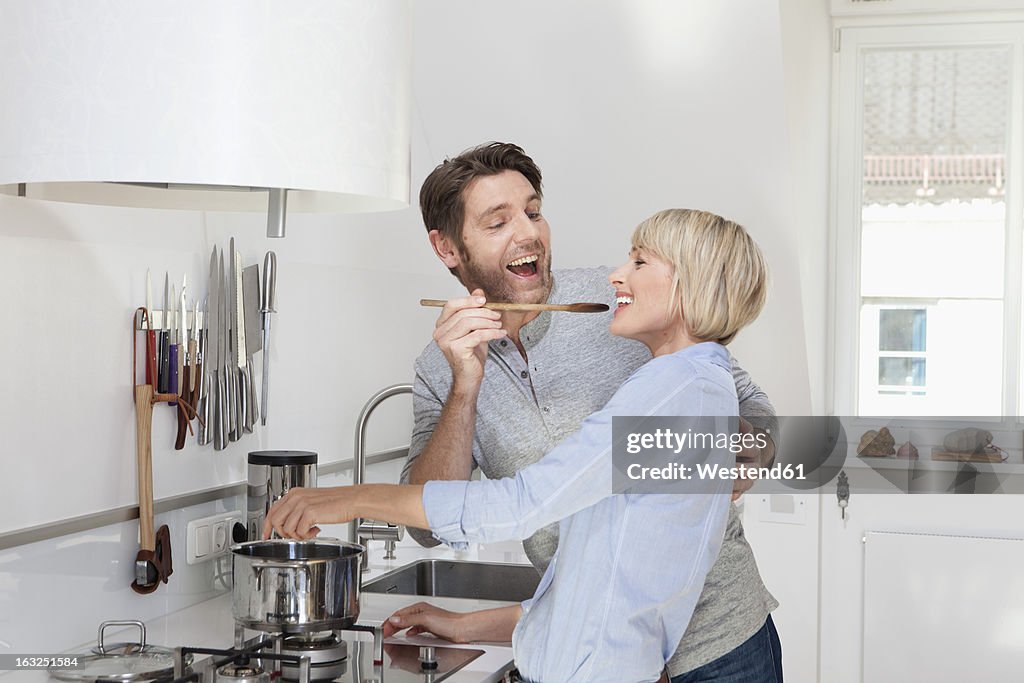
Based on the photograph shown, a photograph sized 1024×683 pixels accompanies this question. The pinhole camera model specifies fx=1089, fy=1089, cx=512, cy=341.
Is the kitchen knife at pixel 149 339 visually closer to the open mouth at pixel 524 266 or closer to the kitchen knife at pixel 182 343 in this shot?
the kitchen knife at pixel 182 343

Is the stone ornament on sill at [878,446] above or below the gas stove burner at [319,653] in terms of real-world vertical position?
above

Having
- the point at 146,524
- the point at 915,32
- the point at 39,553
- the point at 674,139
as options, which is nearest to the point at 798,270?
the point at 674,139

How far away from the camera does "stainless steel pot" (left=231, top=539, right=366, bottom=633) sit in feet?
5.15

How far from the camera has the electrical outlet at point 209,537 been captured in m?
2.03

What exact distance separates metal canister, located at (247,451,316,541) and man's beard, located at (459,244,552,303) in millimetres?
470

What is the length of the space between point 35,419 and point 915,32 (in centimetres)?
315

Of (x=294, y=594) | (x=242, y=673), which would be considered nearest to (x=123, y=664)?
(x=242, y=673)

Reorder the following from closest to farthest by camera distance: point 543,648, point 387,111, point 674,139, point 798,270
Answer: point 387,111
point 543,648
point 674,139
point 798,270

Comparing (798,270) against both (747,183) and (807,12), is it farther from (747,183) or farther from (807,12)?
(807,12)

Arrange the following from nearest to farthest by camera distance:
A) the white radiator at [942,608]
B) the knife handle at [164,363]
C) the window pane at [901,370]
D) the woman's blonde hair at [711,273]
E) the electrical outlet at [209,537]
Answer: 1. the woman's blonde hair at [711,273]
2. the knife handle at [164,363]
3. the electrical outlet at [209,537]
4. the white radiator at [942,608]
5. the window pane at [901,370]

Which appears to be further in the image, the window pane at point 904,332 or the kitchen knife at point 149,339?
the window pane at point 904,332

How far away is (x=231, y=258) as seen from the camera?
6.97ft

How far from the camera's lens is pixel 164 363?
1.93 meters

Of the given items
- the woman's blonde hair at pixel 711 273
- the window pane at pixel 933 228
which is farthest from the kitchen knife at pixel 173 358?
the window pane at pixel 933 228
